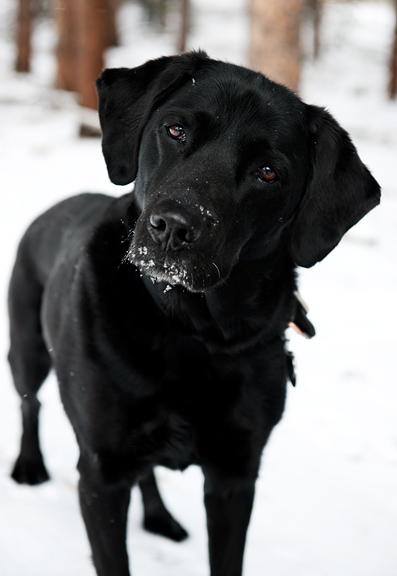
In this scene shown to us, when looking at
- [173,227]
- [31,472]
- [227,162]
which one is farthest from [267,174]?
[31,472]

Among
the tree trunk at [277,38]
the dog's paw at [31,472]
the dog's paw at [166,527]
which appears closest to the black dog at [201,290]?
the dog's paw at [166,527]

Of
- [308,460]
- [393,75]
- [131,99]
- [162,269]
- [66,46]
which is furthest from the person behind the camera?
[393,75]

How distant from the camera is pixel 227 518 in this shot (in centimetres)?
206

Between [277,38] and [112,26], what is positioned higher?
[277,38]

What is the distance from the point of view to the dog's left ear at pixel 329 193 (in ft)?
6.27

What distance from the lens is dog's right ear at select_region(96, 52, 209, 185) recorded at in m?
1.99

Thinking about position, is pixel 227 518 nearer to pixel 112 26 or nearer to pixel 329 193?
pixel 329 193

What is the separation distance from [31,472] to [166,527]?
72 centimetres

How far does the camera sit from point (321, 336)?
13.4 feet

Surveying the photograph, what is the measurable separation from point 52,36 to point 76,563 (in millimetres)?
23797

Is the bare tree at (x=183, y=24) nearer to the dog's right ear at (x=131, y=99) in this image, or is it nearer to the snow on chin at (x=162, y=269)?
the dog's right ear at (x=131, y=99)

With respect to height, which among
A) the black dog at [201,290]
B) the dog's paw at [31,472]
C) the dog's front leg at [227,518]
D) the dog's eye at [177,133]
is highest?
the dog's eye at [177,133]

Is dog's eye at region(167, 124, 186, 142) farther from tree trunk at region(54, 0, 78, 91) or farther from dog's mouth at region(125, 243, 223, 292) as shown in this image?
tree trunk at region(54, 0, 78, 91)

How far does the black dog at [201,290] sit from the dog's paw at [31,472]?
85 cm
